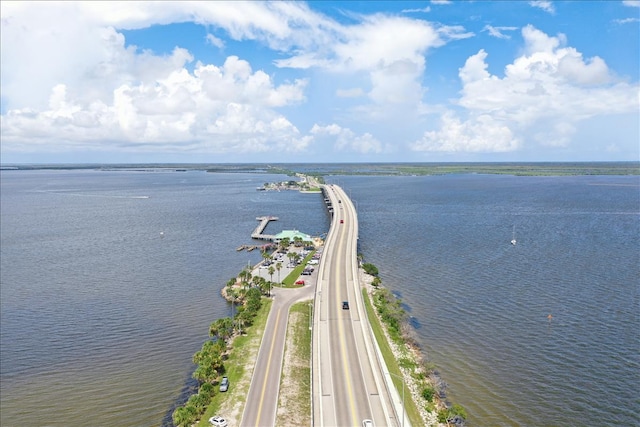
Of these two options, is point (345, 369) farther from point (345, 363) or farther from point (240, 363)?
point (240, 363)

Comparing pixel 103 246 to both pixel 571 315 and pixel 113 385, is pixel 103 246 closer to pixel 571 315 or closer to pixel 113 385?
pixel 113 385

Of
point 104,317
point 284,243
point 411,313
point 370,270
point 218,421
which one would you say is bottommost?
point 104,317

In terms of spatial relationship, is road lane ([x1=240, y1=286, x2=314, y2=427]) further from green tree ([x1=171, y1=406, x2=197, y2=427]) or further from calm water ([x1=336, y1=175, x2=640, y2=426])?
calm water ([x1=336, y1=175, x2=640, y2=426])

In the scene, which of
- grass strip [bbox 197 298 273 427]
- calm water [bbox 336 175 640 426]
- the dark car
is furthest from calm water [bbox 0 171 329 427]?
calm water [bbox 336 175 640 426]

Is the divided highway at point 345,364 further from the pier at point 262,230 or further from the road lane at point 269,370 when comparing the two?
the pier at point 262,230

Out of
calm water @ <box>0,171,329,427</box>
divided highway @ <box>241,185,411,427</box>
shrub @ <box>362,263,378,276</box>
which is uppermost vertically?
shrub @ <box>362,263,378,276</box>

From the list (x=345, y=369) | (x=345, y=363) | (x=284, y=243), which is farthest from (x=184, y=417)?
(x=284, y=243)
